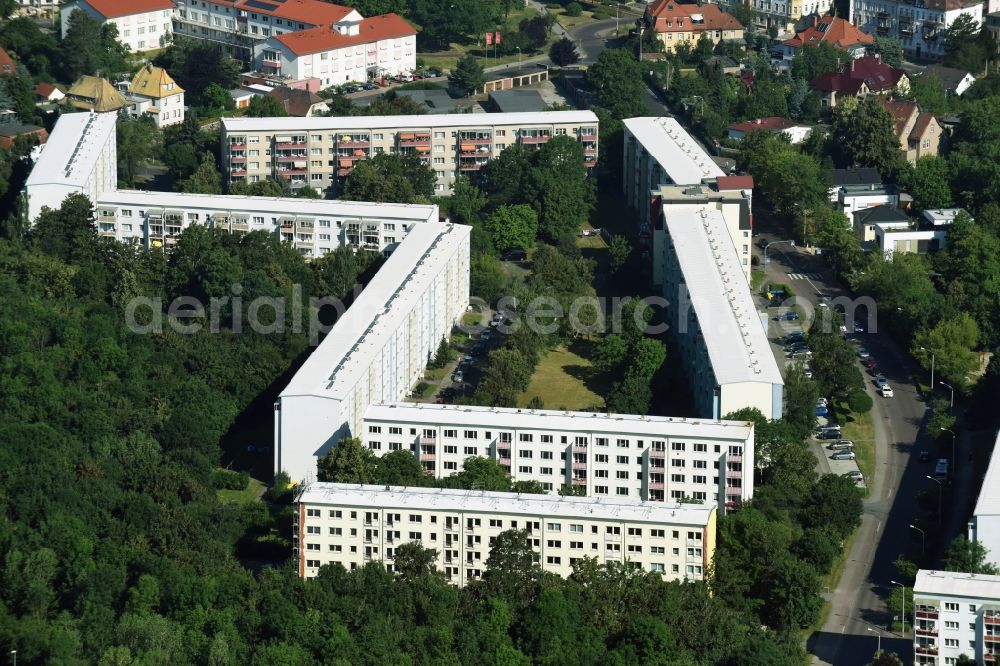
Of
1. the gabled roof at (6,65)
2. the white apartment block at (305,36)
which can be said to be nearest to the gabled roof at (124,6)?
the white apartment block at (305,36)

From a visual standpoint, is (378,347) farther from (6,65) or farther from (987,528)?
(6,65)

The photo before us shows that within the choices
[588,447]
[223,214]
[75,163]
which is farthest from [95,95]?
[588,447]

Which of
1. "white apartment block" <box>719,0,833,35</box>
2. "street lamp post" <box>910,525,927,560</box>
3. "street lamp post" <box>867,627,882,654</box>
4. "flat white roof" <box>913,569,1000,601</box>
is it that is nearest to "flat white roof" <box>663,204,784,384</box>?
"street lamp post" <box>910,525,927,560</box>

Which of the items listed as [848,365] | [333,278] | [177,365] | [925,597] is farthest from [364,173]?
[925,597]

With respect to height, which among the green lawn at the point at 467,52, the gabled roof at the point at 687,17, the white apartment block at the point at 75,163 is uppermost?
the gabled roof at the point at 687,17

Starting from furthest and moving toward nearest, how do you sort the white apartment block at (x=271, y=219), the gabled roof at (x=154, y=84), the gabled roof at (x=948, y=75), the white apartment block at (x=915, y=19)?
1. the white apartment block at (x=915, y=19)
2. the gabled roof at (x=948, y=75)
3. the gabled roof at (x=154, y=84)
4. the white apartment block at (x=271, y=219)

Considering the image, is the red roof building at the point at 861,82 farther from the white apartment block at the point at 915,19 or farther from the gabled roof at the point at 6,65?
the gabled roof at the point at 6,65

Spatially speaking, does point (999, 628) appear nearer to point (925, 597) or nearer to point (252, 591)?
point (925, 597)
